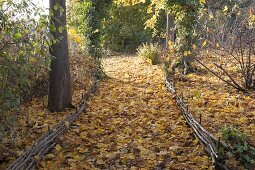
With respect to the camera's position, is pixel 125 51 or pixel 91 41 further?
pixel 125 51

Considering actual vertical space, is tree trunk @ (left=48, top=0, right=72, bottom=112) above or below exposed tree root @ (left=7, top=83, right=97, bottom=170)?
above

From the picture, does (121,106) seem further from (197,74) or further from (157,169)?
(197,74)

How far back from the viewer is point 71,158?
4.34 meters

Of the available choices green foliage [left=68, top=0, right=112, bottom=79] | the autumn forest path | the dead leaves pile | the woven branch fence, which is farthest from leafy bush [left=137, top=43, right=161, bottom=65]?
the woven branch fence

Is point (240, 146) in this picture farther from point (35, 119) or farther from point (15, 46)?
point (35, 119)

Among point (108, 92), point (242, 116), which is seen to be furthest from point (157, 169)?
point (108, 92)

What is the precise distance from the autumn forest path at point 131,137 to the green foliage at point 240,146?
1.21ft

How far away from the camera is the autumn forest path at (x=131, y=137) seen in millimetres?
4117

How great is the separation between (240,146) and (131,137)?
1.87m

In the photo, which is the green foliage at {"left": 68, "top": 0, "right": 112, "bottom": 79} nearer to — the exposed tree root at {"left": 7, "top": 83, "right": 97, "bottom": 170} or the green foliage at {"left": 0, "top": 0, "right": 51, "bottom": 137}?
the exposed tree root at {"left": 7, "top": 83, "right": 97, "bottom": 170}

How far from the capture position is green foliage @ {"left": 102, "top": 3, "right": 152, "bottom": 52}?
18297mm

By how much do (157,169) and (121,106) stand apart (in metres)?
3.17

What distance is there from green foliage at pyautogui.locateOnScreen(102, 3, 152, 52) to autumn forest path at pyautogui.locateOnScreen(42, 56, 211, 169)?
34.6ft

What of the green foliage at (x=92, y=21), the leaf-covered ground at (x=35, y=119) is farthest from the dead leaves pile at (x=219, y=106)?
the green foliage at (x=92, y=21)
